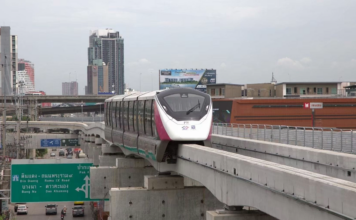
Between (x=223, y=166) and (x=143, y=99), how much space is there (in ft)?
32.0

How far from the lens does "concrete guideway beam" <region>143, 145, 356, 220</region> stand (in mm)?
9727

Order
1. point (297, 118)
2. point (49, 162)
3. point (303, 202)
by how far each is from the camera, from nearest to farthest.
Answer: point (303, 202)
point (49, 162)
point (297, 118)

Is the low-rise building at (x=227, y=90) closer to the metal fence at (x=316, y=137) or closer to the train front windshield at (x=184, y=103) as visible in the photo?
the metal fence at (x=316, y=137)

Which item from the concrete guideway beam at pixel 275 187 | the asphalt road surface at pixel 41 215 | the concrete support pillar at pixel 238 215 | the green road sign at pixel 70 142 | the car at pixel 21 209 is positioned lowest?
the asphalt road surface at pixel 41 215

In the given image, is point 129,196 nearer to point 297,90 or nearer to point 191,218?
point 191,218

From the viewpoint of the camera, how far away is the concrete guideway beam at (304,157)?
16.6 m

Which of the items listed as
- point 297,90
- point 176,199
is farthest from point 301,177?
point 297,90

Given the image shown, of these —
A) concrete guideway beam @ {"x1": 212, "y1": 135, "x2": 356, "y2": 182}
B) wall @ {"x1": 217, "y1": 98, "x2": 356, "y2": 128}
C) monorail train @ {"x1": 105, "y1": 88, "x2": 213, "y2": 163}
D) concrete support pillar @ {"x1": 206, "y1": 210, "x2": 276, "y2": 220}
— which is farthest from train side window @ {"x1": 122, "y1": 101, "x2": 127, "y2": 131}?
wall @ {"x1": 217, "y1": 98, "x2": 356, "y2": 128}

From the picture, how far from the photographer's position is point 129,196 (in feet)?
82.7

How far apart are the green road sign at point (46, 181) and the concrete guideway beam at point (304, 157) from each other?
12352 millimetres

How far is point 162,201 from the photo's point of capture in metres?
25.0

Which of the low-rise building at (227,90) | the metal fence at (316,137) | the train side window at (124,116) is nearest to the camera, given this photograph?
the metal fence at (316,137)

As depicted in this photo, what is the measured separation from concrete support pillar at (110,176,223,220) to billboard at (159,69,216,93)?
82675mm

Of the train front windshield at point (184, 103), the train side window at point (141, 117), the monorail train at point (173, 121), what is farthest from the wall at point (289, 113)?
the train front windshield at point (184, 103)
